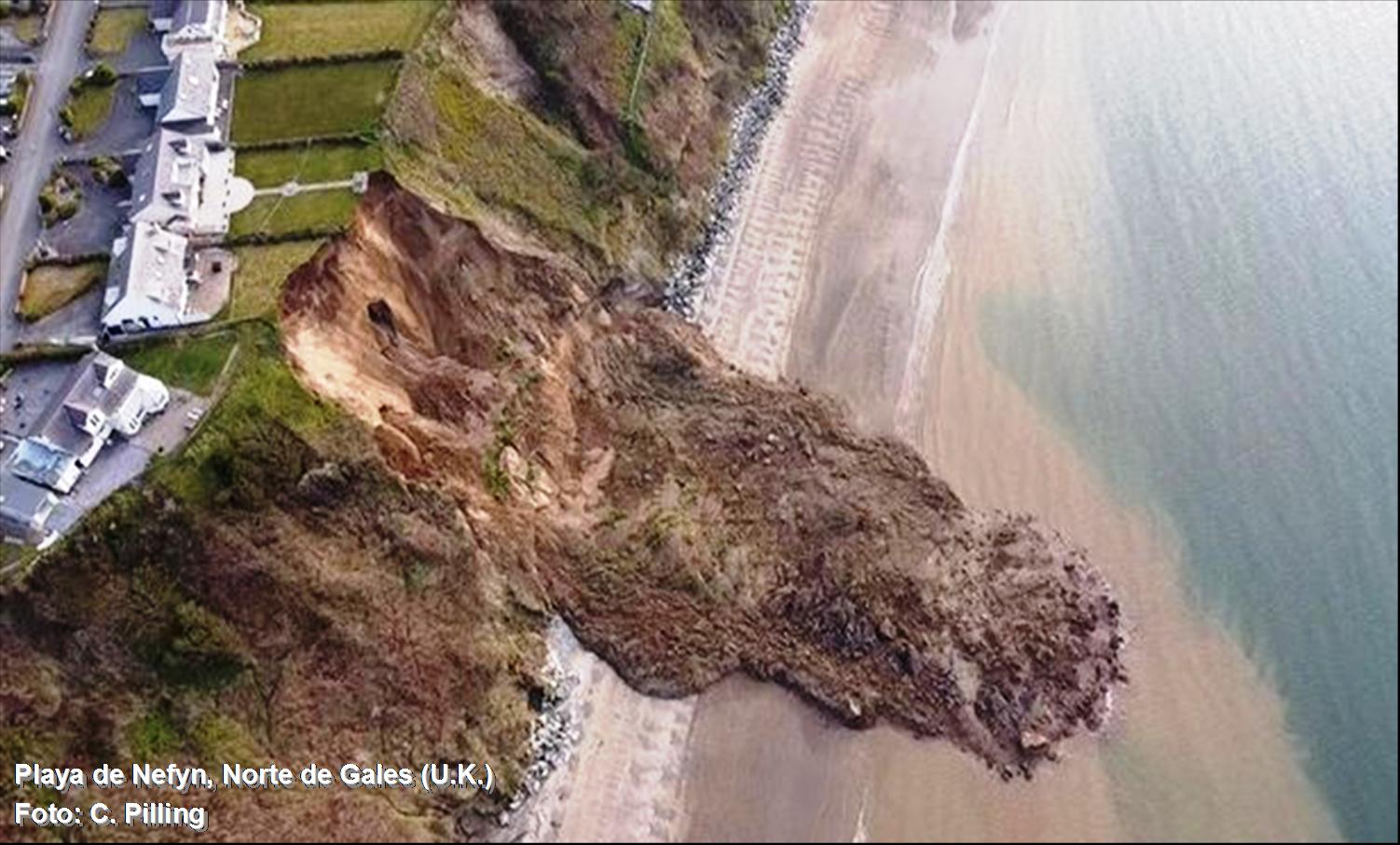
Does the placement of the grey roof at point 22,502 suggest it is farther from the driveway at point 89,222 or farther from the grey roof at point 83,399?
the driveway at point 89,222

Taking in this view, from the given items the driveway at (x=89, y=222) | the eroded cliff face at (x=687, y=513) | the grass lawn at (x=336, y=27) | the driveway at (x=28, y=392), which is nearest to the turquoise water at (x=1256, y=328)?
the eroded cliff face at (x=687, y=513)

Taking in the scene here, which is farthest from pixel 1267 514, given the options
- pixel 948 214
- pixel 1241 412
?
pixel 948 214

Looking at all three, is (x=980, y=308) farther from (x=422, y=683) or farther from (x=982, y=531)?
(x=422, y=683)

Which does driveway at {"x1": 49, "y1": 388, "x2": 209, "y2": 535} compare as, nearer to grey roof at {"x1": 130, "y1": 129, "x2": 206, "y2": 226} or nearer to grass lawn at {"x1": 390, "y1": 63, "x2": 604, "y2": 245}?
grey roof at {"x1": 130, "y1": 129, "x2": 206, "y2": 226}

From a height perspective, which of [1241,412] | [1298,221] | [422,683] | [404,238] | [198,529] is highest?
[1298,221]

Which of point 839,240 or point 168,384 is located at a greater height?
point 839,240

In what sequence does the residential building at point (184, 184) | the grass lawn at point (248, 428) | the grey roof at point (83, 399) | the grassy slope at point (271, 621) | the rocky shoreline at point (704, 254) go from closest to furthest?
the grassy slope at point (271, 621), the grass lawn at point (248, 428), the grey roof at point (83, 399), the rocky shoreline at point (704, 254), the residential building at point (184, 184)

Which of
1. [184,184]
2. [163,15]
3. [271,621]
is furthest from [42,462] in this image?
[163,15]

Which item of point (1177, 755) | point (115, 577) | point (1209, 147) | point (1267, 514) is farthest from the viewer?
point (1209, 147)
